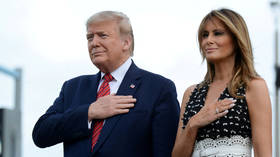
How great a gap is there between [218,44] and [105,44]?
96 centimetres

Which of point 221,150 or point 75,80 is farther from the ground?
point 75,80

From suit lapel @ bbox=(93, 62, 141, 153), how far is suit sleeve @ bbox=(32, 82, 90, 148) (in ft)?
0.48

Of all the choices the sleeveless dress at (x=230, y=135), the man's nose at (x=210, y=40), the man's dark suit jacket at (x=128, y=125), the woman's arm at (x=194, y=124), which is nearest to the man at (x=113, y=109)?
the man's dark suit jacket at (x=128, y=125)

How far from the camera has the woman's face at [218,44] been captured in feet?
16.9

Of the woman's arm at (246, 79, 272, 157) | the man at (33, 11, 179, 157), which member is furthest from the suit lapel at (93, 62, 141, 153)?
the woman's arm at (246, 79, 272, 157)

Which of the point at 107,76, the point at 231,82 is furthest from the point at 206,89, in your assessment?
the point at 107,76

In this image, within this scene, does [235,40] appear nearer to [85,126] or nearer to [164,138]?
[164,138]

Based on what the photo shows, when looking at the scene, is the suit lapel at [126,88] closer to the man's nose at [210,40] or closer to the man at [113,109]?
the man at [113,109]

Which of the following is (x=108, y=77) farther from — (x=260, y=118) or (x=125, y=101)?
(x=260, y=118)

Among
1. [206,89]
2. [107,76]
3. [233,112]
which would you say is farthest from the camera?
[107,76]

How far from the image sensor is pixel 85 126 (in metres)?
5.49

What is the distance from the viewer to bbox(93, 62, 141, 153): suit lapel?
5.42m

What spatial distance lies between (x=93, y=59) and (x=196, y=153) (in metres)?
1.18

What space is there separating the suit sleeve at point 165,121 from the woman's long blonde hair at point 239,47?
61 centimetres
